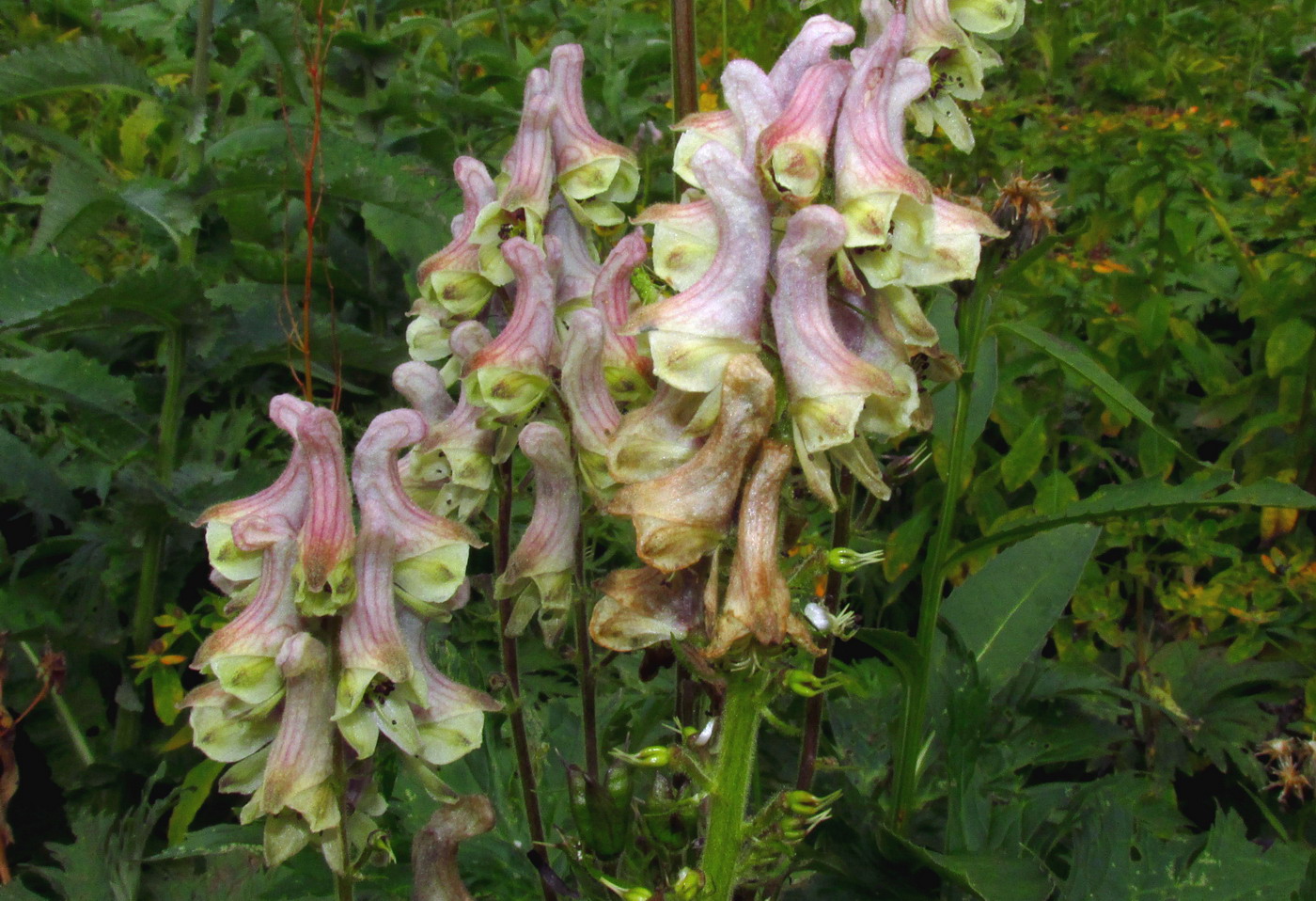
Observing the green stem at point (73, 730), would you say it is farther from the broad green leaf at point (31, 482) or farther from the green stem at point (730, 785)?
the green stem at point (730, 785)

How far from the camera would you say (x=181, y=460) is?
2.07 m

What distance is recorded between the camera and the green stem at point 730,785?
83 cm

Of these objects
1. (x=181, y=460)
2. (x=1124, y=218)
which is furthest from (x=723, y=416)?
(x=1124, y=218)

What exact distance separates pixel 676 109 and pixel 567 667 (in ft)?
3.76

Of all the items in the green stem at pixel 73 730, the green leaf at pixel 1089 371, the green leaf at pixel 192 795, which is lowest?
the green stem at pixel 73 730

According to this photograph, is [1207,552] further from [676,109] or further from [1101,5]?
[1101,5]

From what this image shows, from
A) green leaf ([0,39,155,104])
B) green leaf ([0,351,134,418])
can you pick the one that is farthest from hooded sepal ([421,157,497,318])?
green leaf ([0,39,155,104])

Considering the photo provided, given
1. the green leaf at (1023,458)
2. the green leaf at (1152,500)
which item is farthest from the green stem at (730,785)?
the green leaf at (1023,458)

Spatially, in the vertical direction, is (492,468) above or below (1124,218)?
above

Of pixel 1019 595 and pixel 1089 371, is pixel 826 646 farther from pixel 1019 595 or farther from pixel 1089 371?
pixel 1019 595

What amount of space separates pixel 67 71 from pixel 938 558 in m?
1.52

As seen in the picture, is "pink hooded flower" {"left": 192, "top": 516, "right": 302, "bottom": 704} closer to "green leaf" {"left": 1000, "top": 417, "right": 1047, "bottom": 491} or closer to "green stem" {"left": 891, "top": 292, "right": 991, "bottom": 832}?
"green stem" {"left": 891, "top": 292, "right": 991, "bottom": 832}

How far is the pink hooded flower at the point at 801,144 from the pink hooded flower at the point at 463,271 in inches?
15.2

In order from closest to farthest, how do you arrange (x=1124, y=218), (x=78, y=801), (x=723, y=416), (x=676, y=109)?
(x=723, y=416) → (x=676, y=109) → (x=78, y=801) → (x=1124, y=218)
